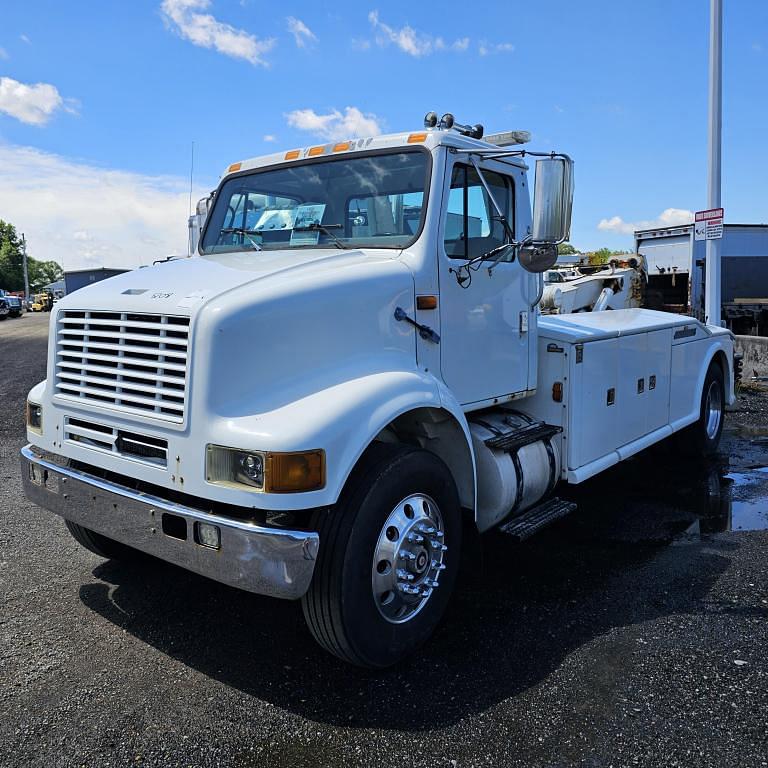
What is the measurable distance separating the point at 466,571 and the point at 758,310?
596 inches

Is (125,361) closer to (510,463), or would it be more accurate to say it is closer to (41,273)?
(510,463)

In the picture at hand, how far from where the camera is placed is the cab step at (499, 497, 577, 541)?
4195mm

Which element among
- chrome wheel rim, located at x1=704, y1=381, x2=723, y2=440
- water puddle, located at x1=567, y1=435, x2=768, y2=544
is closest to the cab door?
water puddle, located at x1=567, y1=435, x2=768, y2=544

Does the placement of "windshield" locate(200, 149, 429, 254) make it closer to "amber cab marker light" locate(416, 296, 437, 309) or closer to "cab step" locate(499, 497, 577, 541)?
"amber cab marker light" locate(416, 296, 437, 309)

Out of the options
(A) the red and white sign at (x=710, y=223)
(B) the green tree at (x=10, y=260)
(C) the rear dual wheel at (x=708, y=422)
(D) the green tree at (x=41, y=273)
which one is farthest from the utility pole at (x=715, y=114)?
(D) the green tree at (x=41, y=273)

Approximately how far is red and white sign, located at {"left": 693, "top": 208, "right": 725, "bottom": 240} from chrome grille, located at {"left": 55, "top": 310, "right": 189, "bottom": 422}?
10.5 metres

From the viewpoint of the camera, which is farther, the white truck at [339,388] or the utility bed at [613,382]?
the utility bed at [613,382]

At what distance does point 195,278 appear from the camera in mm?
3549

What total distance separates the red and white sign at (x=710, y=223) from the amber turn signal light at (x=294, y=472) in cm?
1051

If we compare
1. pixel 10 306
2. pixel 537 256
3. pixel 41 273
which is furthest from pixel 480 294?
pixel 41 273

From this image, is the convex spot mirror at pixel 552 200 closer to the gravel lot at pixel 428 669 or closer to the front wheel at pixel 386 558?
the front wheel at pixel 386 558

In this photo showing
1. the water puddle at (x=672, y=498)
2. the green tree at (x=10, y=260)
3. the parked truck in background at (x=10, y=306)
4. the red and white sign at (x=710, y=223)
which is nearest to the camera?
the water puddle at (x=672, y=498)

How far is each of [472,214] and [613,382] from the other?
191cm

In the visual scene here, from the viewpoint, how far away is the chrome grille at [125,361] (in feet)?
10.2
